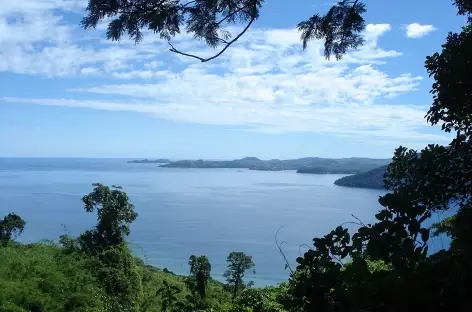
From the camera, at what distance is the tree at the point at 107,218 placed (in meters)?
15.5

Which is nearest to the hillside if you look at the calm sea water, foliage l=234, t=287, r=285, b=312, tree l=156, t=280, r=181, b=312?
tree l=156, t=280, r=181, b=312

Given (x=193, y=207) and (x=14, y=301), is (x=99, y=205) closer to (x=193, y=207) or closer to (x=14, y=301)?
Result: (x=14, y=301)

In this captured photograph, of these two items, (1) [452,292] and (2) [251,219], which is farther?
(2) [251,219]

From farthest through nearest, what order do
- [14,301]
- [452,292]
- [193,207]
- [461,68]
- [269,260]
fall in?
[193,207]
[269,260]
[14,301]
[461,68]
[452,292]

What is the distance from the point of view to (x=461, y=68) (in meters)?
1.55

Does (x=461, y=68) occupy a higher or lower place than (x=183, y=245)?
higher

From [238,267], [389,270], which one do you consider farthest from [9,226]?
[389,270]

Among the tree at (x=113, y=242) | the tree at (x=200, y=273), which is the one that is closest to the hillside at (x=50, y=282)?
the tree at (x=113, y=242)

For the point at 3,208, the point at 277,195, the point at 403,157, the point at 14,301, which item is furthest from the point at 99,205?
the point at 277,195

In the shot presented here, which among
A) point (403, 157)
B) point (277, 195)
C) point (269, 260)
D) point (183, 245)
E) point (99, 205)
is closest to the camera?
point (403, 157)

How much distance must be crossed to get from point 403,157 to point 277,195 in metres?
70.4

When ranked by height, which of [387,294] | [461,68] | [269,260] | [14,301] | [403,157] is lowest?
[269,260]

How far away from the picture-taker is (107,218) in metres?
15.6

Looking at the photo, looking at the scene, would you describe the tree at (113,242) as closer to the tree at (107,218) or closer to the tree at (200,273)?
the tree at (107,218)
